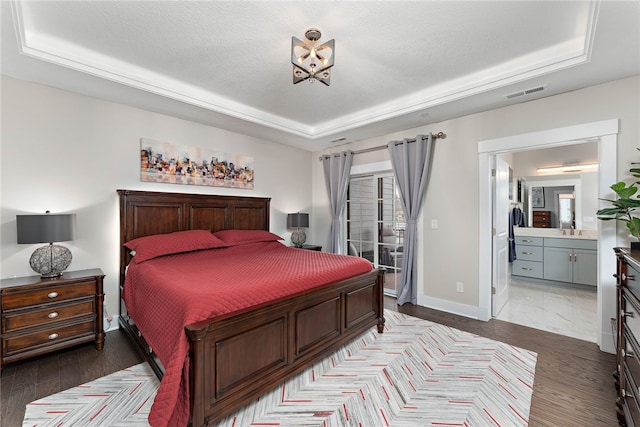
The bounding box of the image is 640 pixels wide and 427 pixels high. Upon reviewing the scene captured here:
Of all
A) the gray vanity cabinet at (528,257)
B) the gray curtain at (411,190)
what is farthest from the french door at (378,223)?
the gray vanity cabinet at (528,257)

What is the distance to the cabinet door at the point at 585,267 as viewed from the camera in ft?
14.3

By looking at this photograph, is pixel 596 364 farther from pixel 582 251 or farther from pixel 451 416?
pixel 582 251

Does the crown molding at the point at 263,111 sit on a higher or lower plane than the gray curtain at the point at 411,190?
higher

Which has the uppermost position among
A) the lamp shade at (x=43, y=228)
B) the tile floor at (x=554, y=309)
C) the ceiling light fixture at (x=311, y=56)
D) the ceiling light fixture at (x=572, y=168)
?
the ceiling light fixture at (x=311, y=56)

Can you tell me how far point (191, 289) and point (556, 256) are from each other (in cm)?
562

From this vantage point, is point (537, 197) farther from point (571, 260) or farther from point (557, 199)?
point (571, 260)

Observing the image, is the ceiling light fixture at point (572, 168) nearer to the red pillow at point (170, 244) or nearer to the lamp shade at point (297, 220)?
the lamp shade at point (297, 220)

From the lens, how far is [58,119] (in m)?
2.80

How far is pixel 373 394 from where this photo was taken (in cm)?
201

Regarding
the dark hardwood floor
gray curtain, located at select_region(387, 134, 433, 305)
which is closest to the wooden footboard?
the dark hardwood floor

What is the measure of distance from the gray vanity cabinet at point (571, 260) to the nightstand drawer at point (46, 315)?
642 cm

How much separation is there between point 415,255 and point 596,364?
2004 mm

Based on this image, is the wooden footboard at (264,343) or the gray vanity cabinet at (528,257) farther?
the gray vanity cabinet at (528,257)

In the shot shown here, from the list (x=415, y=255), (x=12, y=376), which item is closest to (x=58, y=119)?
(x=12, y=376)
